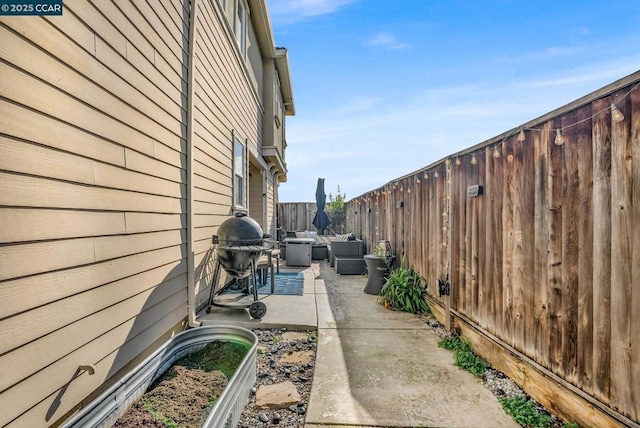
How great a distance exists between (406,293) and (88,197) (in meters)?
4.21

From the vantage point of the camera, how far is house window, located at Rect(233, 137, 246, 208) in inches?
224

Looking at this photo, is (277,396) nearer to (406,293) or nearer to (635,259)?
(635,259)

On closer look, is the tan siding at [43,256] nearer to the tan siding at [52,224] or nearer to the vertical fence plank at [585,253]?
the tan siding at [52,224]

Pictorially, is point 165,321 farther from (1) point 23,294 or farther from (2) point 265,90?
(2) point 265,90

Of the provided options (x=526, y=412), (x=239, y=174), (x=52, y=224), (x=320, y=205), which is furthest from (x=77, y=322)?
(x=320, y=205)

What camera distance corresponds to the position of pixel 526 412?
2.19 meters

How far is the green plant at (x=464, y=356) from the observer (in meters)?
2.87

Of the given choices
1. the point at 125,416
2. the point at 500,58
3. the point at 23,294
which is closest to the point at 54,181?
the point at 23,294

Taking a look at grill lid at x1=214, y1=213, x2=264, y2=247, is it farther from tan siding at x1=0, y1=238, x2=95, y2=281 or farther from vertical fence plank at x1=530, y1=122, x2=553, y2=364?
vertical fence plank at x1=530, y1=122, x2=553, y2=364

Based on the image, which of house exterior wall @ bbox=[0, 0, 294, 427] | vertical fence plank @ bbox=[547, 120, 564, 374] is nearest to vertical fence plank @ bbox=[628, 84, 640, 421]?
vertical fence plank @ bbox=[547, 120, 564, 374]

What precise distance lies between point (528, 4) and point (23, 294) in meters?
6.42

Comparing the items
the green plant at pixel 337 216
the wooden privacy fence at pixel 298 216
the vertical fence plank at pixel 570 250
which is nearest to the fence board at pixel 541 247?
the vertical fence plank at pixel 570 250

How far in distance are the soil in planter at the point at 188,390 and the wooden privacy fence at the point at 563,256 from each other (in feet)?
7.56

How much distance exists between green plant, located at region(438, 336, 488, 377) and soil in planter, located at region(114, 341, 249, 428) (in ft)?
6.72
